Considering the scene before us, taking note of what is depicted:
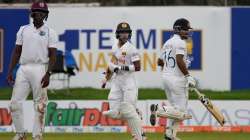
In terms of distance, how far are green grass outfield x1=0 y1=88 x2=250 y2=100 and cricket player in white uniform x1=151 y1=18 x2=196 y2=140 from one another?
7.64 m

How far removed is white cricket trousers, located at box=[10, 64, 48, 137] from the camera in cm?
1462

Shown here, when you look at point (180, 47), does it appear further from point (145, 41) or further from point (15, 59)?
point (145, 41)

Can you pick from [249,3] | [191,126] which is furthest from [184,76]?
[249,3]

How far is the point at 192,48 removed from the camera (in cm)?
2566

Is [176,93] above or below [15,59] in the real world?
below

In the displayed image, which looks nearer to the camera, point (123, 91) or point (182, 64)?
point (182, 64)

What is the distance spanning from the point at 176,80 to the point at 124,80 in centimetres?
85

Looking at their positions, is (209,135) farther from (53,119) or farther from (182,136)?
(53,119)

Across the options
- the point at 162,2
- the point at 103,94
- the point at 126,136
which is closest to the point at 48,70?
the point at 126,136

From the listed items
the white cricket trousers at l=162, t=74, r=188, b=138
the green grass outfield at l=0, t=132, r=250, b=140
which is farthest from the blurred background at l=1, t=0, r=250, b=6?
the white cricket trousers at l=162, t=74, r=188, b=138

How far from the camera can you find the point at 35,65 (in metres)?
14.7

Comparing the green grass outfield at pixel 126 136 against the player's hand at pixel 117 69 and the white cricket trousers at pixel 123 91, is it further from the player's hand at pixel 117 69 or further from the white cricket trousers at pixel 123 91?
the player's hand at pixel 117 69

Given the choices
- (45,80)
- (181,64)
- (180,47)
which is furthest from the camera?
(180,47)

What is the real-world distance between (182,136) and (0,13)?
868 centimetres
